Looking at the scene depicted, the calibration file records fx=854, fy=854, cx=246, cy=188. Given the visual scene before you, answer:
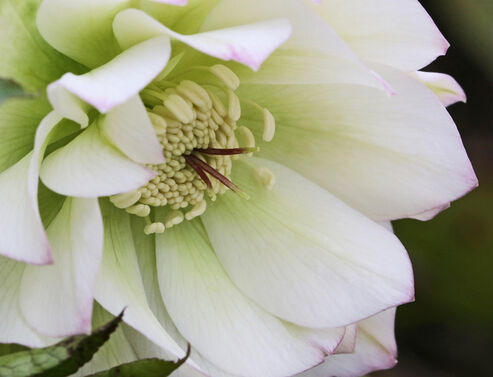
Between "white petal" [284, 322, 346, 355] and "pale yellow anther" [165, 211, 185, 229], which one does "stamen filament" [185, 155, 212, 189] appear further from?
"white petal" [284, 322, 346, 355]

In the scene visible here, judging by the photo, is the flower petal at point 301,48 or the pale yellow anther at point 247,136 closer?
the flower petal at point 301,48

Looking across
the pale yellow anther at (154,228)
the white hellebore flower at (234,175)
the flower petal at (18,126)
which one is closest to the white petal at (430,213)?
the white hellebore flower at (234,175)

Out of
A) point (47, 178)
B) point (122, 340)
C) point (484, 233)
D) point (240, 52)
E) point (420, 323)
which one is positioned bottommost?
point (420, 323)

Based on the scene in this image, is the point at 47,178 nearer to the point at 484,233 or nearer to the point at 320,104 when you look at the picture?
the point at 320,104

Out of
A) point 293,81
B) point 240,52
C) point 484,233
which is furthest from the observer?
point 484,233

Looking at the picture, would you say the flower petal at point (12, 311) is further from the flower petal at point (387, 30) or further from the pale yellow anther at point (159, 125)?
the flower petal at point (387, 30)

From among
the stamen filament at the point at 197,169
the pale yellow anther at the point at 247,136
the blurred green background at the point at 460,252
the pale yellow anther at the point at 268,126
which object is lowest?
the blurred green background at the point at 460,252

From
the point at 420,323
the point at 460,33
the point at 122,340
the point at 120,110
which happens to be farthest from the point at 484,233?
the point at 120,110
